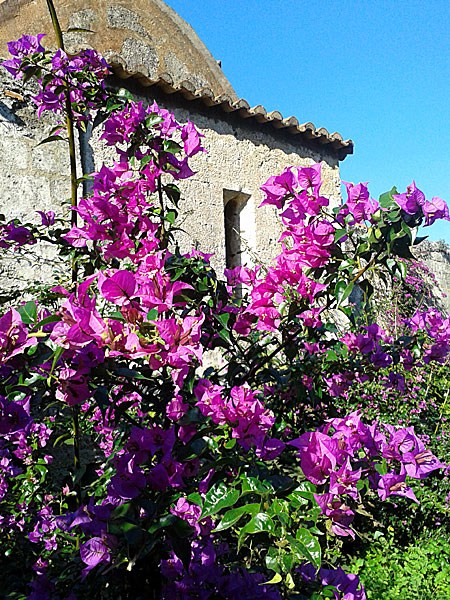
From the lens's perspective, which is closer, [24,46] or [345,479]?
[345,479]

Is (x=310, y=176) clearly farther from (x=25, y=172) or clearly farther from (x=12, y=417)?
(x=25, y=172)

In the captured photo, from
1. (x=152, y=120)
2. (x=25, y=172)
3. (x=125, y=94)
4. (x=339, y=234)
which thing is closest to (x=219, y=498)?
(x=339, y=234)

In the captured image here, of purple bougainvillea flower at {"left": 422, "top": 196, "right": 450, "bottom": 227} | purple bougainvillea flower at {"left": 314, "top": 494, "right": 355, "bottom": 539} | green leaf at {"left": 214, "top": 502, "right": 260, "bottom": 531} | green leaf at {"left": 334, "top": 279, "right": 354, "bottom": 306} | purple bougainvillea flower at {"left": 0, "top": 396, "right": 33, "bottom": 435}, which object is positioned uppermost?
purple bougainvillea flower at {"left": 422, "top": 196, "right": 450, "bottom": 227}

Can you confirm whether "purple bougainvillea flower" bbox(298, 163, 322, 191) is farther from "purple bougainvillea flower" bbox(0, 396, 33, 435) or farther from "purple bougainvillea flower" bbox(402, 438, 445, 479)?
"purple bougainvillea flower" bbox(0, 396, 33, 435)

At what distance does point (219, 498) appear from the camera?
931 mm

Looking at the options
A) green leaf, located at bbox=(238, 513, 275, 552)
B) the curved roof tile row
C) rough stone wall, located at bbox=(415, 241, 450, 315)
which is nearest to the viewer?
green leaf, located at bbox=(238, 513, 275, 552)

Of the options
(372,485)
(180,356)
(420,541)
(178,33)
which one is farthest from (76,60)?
(178,33)

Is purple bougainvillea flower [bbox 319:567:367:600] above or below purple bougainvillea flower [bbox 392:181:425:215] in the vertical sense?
below

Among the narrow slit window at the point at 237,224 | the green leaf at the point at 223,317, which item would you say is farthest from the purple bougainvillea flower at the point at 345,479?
the narrow slit window at the point at 237,224

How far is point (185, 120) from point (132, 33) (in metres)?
1.27

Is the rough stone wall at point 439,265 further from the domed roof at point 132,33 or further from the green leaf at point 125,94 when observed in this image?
the green leaf at point 125,94

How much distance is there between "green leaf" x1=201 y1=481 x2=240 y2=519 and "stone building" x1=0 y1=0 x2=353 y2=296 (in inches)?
106

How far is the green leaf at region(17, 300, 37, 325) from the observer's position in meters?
0.97

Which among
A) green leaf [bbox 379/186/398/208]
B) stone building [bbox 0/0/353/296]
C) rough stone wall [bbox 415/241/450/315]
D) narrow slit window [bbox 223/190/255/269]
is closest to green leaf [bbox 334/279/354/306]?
green leaf [bbox 379/186/398/208]
